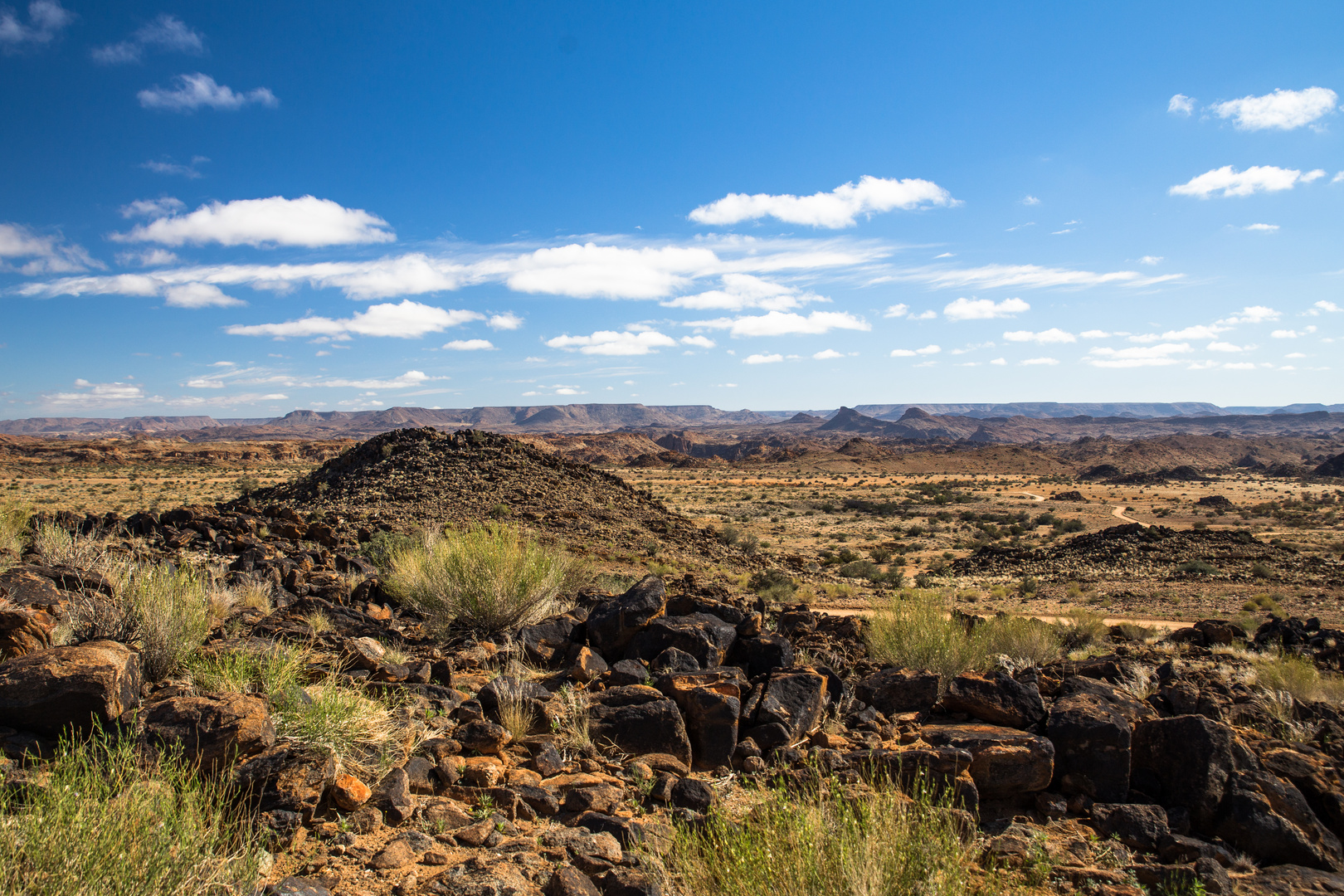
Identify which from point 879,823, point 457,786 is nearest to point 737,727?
point 457,786

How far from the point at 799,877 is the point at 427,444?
25.6 metres

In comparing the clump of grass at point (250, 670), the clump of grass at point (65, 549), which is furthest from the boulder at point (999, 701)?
the clump of grass at point (65, 549)

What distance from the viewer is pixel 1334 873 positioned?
3855mm

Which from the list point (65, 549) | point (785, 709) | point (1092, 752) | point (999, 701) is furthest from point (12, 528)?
point (1092, 752)

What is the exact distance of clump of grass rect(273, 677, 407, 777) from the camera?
4.29 m

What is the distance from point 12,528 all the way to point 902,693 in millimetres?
13617

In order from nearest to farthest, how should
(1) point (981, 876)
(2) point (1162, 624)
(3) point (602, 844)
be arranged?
(1) point (981, 876)
(3) point (602, 844)
(2) point (1162, 624)

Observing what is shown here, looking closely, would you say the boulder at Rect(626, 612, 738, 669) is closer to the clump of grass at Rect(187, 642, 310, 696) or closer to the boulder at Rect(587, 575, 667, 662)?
the boulder at Rect(587, 575, 667, 662)

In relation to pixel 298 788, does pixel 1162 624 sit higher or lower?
lower

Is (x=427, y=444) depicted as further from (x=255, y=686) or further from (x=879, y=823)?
(x=879, y=823)

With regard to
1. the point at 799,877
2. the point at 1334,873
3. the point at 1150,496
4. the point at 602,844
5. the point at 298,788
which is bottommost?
the point at 1150,496

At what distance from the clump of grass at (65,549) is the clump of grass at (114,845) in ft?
20.4

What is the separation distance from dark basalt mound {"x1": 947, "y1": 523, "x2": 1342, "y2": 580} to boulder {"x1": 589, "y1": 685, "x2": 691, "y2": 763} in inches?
742

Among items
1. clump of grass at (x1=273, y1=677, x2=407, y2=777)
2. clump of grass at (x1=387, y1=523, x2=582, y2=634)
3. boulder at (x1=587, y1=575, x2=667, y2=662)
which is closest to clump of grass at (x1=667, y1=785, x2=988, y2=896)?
clump of grass at (x1=273, y1=677, x2=407, y2=777)
